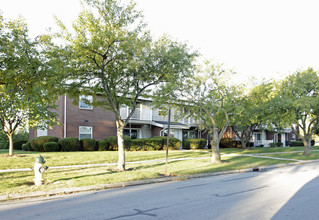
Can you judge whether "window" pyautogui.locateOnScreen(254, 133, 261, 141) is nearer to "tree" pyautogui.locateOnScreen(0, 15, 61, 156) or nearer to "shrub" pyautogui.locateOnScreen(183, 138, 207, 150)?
"shrub" pyautogui.locateOnScreen(183, 138, 207, 150)

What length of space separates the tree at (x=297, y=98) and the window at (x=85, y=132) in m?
15.6

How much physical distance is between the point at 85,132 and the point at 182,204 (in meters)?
20.1

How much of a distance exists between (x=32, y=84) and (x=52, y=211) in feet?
20.2

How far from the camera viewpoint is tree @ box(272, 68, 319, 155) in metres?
20.8

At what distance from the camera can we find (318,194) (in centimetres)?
808

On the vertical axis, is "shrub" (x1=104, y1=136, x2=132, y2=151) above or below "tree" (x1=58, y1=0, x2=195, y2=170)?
below

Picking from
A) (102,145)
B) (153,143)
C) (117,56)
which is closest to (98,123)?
(102,145)

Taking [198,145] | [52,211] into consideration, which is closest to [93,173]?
[52,211]

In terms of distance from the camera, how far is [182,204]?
712 cm

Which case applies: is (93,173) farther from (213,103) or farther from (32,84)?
(213,103)

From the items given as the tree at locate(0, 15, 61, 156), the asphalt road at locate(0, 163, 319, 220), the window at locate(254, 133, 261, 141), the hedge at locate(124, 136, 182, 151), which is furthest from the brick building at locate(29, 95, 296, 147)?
the window at locate(254, 133, 261, 141)

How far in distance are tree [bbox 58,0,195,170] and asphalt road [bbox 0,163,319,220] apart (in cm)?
534

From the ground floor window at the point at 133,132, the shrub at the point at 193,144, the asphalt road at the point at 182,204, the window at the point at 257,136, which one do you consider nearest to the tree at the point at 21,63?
the asphalt road at the point at 182,204

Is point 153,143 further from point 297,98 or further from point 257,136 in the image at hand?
point 257,136
